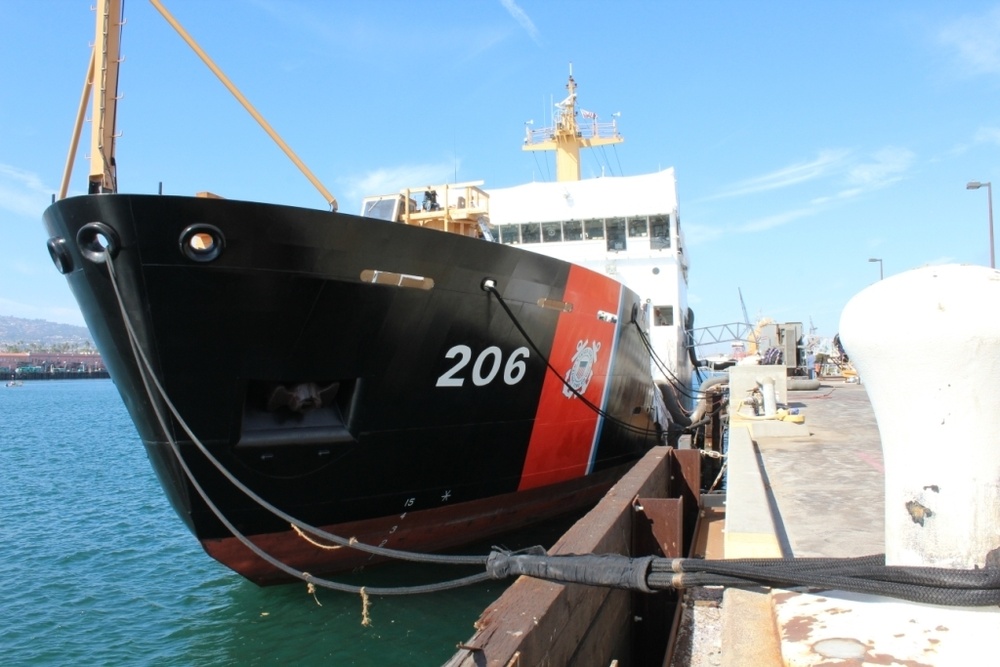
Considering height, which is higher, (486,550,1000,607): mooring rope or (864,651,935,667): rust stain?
(486,550,1000,607): mooring rope

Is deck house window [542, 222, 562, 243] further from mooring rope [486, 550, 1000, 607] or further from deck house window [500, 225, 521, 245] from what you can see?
mooring rope [486, 550, 1000, 607]

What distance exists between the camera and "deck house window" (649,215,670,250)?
14.9 meters

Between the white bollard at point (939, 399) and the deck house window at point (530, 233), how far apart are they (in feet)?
42.6

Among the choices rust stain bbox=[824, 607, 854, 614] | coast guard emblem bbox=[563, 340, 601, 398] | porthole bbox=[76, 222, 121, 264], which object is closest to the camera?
rust stain bbox=[824, 607, 854, 614]

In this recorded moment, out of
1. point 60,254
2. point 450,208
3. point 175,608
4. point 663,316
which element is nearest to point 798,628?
point 60,254

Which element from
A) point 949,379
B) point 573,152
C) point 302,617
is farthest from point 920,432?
point 573,152

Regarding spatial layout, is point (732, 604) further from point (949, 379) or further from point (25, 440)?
point (25, 440)

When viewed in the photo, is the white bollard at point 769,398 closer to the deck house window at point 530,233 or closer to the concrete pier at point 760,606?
the concrete pier at point 760,606

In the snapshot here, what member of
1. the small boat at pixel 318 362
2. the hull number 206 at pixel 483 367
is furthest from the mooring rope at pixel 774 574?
the hull number 206 at pixel 483 367

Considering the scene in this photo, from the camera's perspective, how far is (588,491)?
34.2 ft

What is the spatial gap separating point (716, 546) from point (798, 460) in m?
1.05

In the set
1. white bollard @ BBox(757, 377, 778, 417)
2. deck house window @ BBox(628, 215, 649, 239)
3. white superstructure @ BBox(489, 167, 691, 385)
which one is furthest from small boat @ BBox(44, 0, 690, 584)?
deck house window @ BBox(628, 215, 649, 239)

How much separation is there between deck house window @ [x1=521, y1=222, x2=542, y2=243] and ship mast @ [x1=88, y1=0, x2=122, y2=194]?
9.76 m

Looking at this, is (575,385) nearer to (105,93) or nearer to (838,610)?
(105,93)
